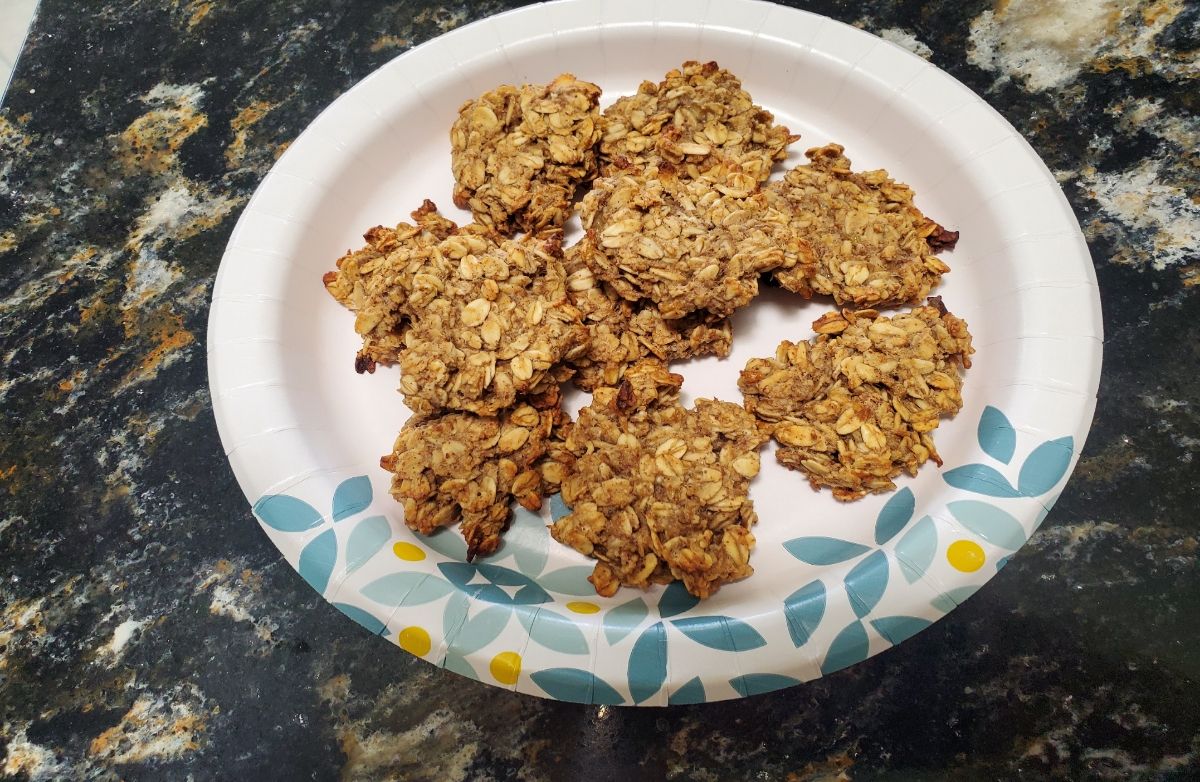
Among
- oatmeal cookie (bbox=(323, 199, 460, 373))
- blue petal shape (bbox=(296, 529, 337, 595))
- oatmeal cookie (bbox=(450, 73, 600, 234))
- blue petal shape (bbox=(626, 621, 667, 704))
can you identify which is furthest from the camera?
oatmeal cookie (bbox=(450, 73, 600, 234))

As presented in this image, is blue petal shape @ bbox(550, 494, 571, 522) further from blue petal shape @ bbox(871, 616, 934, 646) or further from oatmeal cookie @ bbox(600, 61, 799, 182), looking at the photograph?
oatmeal cookie @ bbox(600, 61, 799, 182)

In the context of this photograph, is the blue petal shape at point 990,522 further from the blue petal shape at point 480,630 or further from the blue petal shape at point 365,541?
the blue petal shape at point 365,541

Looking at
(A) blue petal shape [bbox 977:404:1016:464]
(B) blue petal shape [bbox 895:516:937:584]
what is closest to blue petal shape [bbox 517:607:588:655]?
(B) blue petal shape [bbox 895:516:937:584]

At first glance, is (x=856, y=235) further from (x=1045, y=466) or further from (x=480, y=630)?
(x=480, y=630)

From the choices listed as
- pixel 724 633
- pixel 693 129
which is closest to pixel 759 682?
pixel 724 633

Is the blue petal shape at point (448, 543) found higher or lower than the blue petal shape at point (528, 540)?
lower

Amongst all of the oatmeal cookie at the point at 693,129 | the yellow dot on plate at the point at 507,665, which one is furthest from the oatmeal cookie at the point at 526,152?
the yellow dot on plate at the point at 507,665
